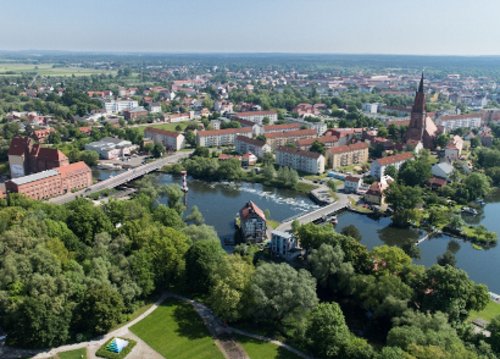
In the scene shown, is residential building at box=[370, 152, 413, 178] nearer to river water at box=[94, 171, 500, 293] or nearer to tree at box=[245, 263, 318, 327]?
river water at box=[94, 171, 500, 293]

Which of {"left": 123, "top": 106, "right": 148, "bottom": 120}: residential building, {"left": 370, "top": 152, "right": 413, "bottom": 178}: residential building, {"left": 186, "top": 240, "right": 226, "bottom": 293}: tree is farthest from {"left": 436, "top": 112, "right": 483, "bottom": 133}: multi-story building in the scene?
{"left": 186, "top": 240, "right": 226, "bottom": 293}: tree

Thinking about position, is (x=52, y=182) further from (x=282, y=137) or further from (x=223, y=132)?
(x=282, y=137)

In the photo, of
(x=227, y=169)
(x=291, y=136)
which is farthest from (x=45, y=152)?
(x=291, y=136)

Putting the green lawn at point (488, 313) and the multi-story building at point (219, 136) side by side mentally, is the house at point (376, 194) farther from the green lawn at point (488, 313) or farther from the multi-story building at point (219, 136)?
the multi-story building at point (219, 136)

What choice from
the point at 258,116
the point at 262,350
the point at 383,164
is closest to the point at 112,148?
the point at 258,116

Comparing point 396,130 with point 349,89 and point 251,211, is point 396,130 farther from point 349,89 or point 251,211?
point 349,89

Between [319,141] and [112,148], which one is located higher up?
[319,141]

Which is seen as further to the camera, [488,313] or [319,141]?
[319,141]
